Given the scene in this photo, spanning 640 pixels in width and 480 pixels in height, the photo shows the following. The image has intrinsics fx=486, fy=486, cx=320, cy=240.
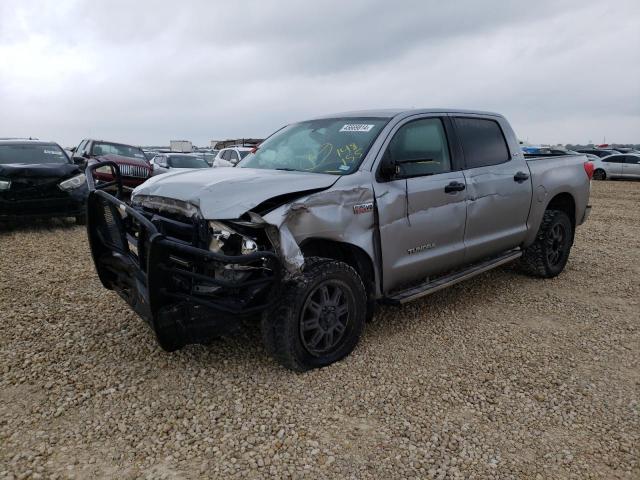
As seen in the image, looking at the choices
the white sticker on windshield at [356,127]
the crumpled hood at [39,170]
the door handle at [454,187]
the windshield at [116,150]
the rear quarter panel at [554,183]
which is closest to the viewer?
the white sticker on windshield at [356,127]

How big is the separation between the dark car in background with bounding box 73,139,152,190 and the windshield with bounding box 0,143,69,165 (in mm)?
1006

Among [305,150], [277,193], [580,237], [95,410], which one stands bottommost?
[580,237]

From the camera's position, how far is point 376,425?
2.77 m

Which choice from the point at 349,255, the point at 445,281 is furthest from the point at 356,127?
the point at 445,281

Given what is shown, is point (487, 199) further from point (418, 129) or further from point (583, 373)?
point (583, 373)

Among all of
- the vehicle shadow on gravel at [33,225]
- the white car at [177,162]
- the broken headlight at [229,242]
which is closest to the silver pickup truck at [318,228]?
the broken headlight at [229,242]

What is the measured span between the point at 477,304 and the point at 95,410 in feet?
11.5

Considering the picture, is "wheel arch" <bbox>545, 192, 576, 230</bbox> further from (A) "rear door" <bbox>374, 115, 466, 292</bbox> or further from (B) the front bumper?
(B) the front bumper

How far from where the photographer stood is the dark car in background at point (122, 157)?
10.3 metres

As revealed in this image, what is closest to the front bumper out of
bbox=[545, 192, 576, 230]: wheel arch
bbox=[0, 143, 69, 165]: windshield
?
bbox=[545, 192, 576, 230]: wheel arch

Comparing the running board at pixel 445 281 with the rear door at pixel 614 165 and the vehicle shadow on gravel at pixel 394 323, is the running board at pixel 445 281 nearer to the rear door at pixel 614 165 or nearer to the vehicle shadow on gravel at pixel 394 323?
the vehicle shadow on gravel at pixel 394 323

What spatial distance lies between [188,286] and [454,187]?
2331 mm

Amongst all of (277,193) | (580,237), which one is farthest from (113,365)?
(580,237)

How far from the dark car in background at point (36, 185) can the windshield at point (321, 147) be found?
185 inches
